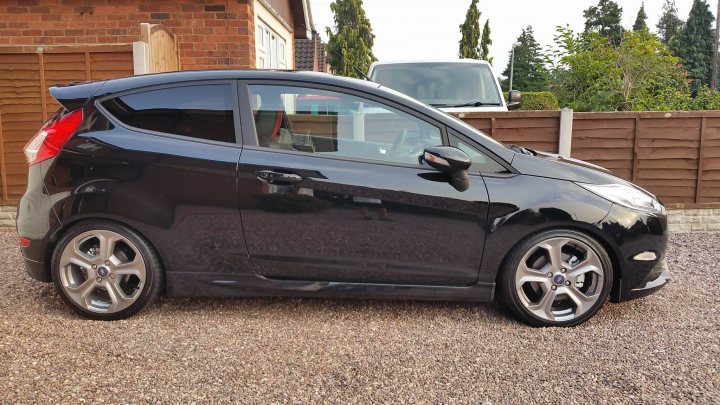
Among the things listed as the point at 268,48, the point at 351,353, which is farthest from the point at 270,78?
the point at 268,48

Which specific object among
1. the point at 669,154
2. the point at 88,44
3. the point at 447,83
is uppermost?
the point at 88,44

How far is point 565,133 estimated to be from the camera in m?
6.35

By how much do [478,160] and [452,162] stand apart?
0.27 meters

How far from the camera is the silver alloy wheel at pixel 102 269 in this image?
3469mm

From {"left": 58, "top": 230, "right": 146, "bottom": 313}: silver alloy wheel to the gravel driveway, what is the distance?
0.51 ft

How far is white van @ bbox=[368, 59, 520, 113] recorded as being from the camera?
6.73 meters

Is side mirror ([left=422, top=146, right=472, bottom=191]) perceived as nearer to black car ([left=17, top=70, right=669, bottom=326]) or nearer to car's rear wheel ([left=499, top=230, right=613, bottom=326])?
black car ([left=17, top=70, right=669, bottom=326])

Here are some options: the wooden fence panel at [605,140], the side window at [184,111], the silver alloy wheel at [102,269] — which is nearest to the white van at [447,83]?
the wooden fence panel at [605,140]

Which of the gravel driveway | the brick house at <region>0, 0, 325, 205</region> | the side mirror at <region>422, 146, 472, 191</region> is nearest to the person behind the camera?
the gravel driveway

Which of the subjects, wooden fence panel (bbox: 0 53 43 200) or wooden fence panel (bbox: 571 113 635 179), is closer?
wooden fence panel (bbox: 0 53 43 200)

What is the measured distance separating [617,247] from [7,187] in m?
6.48

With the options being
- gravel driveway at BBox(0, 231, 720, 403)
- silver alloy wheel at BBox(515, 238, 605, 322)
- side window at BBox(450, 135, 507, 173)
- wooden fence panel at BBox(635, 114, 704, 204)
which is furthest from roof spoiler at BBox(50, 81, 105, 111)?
wooden fence panel at BBox(635, 114, 704, 204)

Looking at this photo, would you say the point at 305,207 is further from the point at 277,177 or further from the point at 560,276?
the point at 560,276

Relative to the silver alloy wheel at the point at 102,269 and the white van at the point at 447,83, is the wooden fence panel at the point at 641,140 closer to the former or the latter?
the white van at the point at 447,83
